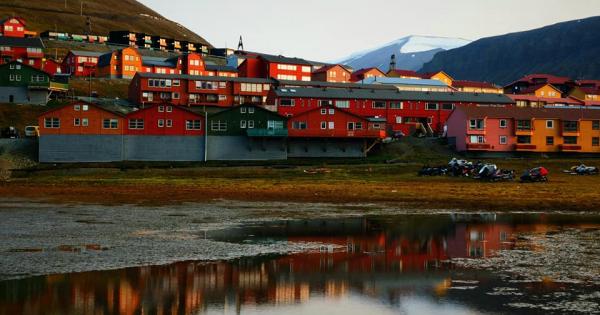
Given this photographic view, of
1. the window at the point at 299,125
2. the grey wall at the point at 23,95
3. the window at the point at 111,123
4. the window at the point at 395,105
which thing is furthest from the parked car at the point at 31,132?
the window at the point at 395,105

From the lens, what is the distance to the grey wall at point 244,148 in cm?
8806

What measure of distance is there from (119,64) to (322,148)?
6530 centimetres

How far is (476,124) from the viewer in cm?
9381

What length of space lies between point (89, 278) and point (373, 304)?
30.1 ft

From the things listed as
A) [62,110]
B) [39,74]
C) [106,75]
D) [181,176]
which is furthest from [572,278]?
[106,75]

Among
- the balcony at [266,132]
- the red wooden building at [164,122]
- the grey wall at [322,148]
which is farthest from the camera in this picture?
the grey wall at [322,148]

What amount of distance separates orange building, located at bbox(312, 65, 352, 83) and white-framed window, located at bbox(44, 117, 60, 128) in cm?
7832

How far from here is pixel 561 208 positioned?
46.1 m

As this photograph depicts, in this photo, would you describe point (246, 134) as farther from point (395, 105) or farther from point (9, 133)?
point (395, 105)

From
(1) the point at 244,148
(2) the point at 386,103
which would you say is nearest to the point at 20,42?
(1) the point at 244,148

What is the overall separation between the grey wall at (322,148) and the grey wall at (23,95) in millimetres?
44386

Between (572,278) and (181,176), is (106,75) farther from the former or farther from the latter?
(572,278)

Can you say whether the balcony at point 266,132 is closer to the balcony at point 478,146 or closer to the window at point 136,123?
the window at point 136,123

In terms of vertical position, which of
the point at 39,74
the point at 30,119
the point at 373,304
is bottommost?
the point at 373,304
